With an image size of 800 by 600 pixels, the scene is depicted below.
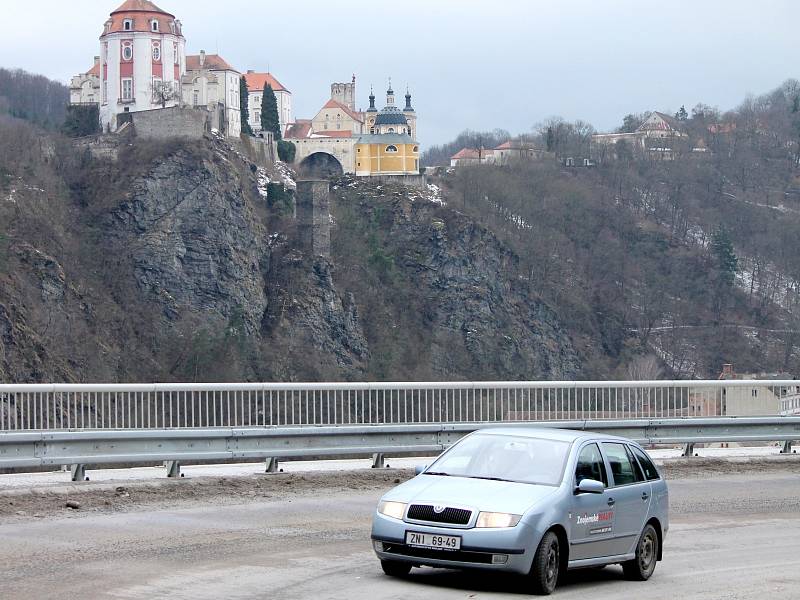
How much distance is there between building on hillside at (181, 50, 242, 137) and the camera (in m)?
123

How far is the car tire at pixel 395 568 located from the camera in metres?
12.1

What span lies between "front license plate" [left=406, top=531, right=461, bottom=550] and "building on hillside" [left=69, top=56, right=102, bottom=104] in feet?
391

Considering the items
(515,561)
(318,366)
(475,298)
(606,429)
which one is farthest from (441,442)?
(475,298)

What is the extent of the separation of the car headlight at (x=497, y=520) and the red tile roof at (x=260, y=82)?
142 metres

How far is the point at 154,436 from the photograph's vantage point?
1770 centimetres

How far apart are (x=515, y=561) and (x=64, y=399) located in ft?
26.9

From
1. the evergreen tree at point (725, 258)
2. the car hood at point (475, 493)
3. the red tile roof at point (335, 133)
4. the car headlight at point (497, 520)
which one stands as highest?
Result: the red tile roof at point (335, 133)

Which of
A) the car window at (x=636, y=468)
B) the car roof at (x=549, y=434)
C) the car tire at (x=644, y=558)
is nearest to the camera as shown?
the car roof at (x=549, y=434)

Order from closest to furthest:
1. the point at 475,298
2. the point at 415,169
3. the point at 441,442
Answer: the point at 441,442 → the point at 475,298 → the point at 415,169

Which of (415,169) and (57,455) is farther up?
(415,169)

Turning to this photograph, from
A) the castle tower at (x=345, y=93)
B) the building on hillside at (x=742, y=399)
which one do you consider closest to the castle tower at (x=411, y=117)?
the castle tower at (x=345, y=93)

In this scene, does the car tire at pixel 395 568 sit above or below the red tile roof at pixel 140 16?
below

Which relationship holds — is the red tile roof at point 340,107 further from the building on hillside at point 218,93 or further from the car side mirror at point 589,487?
the car side mirror at point 589,487

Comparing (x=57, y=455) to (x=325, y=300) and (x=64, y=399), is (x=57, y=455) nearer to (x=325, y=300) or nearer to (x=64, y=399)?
(x=64, y=399)
